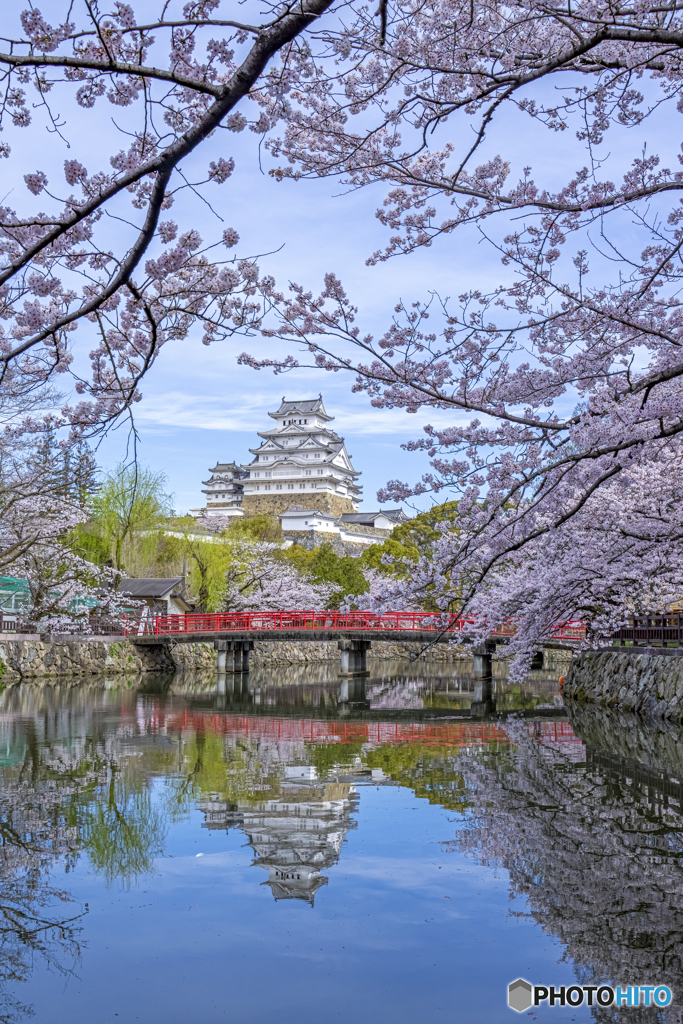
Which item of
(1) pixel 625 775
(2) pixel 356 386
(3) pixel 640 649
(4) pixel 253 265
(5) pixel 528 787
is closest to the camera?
(4) pixel 253 265

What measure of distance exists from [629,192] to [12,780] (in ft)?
27.2

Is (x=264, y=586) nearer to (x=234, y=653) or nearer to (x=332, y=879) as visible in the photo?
(x=234, y=653)

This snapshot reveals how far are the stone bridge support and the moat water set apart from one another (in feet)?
61.8

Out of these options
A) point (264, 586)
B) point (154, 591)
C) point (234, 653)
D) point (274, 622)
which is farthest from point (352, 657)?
point (154, 591)

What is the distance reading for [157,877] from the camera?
233 inches

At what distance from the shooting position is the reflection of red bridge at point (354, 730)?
13.3m

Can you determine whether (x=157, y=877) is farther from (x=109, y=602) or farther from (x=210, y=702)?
(x=109, y=602)

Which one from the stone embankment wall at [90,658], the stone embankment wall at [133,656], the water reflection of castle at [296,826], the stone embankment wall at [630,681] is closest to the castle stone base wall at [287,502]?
the stone embankment wall at [133,656]

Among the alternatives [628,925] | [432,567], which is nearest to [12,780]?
[432,567]

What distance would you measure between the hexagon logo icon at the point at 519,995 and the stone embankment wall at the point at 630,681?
10.3 m

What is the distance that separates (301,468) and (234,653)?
1370 inches

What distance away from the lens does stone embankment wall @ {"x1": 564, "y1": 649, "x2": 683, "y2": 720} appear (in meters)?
14.2

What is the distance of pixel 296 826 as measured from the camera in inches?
283

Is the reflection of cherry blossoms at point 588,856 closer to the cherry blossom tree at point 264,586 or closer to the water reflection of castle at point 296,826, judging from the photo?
the water reflection of castle at point 296,826
